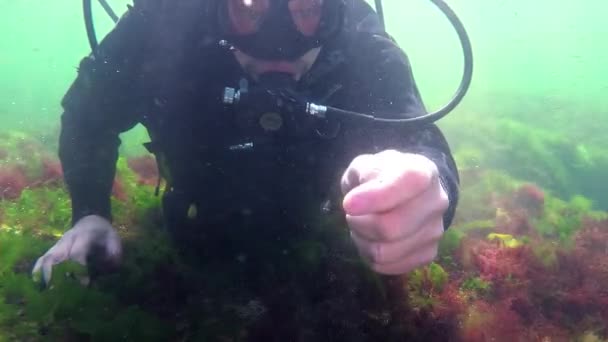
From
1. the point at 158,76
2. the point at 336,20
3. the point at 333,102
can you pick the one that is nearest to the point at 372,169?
the point at 333,102

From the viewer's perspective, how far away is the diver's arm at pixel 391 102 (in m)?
2.36

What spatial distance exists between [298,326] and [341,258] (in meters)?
0.57

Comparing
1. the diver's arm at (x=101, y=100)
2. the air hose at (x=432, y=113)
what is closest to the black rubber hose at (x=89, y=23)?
the air hose at (x=432, y=113)

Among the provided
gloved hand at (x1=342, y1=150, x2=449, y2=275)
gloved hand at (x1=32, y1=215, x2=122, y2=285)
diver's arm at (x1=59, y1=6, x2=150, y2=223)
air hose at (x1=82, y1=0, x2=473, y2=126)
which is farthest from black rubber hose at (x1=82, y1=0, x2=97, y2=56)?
gloved hand at (x1=342, y1=150, x2=449, y2=275)

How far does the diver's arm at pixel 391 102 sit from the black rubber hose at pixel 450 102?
0.06 m

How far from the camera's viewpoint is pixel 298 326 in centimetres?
200

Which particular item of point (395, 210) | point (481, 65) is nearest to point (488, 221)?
point (395, 210)

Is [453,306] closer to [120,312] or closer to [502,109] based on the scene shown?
[120,312]

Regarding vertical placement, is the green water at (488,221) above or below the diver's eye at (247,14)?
below

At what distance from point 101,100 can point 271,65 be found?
4.35 ft

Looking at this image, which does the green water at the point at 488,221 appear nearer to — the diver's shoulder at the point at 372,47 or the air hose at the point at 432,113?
the air hose at the point at 432,113

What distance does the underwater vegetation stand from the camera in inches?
75.6

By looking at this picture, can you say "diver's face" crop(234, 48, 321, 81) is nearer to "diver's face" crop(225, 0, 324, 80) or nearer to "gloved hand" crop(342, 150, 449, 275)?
"diver's face" crop(225, 0, 324, 80)

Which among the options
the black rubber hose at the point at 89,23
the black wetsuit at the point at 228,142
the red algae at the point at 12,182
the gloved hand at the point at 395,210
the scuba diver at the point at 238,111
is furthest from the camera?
the red algae at the point at 12,182
